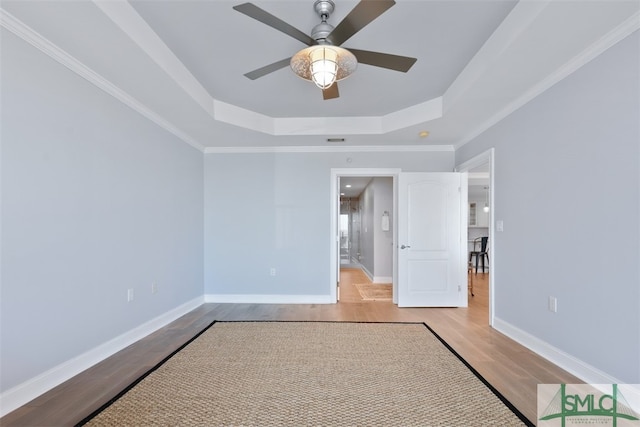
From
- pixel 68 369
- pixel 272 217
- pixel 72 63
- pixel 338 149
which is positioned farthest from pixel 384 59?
pixel 68 369

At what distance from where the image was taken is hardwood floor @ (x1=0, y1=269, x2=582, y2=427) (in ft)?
6.31

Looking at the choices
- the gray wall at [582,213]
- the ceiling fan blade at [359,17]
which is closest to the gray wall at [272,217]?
the gray wall at [582,213]

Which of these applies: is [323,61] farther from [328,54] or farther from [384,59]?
[384,59]

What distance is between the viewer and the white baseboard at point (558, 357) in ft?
6.93

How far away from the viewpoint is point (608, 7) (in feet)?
5.72

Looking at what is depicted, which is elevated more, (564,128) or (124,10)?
(124,10)

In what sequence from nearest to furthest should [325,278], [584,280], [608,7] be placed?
[608,7] → [584,280] → [325,278]

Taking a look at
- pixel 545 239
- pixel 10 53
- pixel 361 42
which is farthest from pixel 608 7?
pixel 10 53

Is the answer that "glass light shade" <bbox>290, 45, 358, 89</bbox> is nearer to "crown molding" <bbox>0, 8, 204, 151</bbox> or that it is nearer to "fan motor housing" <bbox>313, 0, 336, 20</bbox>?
"fan motor housing" <bbox>313, 0, 336, 20</bbox>

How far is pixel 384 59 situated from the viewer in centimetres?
211

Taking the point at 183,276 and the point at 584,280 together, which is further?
the point at 183,276

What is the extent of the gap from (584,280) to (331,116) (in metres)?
3.11

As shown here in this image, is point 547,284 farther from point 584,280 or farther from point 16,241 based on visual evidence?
point 16,241

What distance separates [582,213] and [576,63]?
1.13 m
